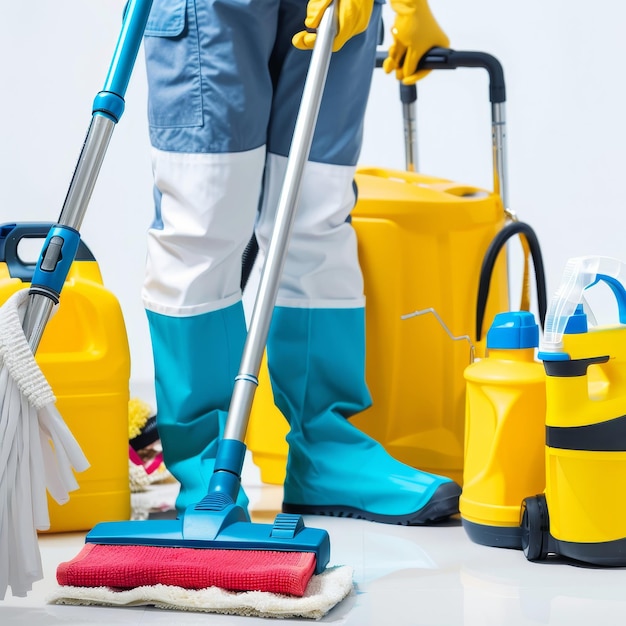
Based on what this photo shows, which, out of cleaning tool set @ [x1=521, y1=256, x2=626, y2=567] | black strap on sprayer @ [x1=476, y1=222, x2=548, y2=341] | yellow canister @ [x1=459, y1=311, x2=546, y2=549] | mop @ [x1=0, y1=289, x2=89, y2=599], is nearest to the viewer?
mop @ [x1=0, y1=289, x2=89, y2=599]

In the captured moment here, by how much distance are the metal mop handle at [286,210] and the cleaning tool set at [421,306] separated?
0.34 m

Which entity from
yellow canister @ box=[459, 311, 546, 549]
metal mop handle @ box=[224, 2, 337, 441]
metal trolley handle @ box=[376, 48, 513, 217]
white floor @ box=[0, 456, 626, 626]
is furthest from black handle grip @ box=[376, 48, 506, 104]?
white floor @ box=[0, 456, 626, 626]

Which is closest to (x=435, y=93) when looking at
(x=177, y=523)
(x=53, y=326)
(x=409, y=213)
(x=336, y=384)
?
(x=409, y=213)

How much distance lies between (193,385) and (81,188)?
38cm

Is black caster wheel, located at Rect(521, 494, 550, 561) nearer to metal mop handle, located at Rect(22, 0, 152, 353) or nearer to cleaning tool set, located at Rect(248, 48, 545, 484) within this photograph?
cleaning tool set, located at Rect(248, 48, 545, 484)

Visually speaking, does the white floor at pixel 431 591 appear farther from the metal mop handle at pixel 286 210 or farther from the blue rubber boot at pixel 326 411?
the metal mop handle at pixel 286 210

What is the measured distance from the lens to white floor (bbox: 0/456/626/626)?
1268 mm

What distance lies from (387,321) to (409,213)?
0.17 metres

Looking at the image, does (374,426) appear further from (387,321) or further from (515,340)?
(515,340)

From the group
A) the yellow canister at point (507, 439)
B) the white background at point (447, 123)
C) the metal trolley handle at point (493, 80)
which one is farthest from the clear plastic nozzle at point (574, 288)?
the white background at point (447, 123)

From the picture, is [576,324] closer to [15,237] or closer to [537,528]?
[537,528]

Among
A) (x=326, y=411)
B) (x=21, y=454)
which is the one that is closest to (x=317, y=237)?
(x=326, y=411)

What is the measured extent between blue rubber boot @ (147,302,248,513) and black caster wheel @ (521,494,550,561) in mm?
430

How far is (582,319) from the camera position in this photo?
1.41 m
